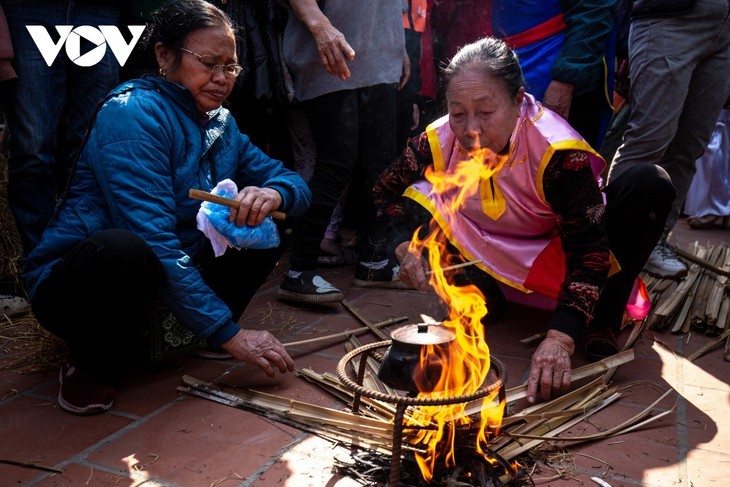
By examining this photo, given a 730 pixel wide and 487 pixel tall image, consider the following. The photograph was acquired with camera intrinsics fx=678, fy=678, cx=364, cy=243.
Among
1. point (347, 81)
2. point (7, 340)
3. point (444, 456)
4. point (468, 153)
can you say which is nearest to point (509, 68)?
point (468, 153)

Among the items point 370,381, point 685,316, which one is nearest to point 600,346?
point 685,316

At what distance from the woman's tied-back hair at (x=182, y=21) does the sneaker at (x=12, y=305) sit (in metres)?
1.75

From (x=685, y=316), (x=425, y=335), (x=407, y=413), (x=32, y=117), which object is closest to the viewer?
(x=425, y=335)

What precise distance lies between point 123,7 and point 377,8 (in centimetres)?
139

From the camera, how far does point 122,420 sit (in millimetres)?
2502

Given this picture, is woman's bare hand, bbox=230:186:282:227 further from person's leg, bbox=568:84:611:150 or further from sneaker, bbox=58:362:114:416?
person's leg, bbox=568:84:611:150

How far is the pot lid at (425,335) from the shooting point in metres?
2.09

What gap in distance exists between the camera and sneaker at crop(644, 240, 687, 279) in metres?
4.07

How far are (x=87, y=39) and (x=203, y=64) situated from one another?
113 centimetres

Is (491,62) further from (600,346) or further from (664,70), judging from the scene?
(664,70)

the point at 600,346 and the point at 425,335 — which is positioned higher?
the point at 425,335

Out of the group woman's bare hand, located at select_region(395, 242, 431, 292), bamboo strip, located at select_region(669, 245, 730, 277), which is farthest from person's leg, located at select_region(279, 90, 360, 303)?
bamboo strip, located at select_region(669, 245, 730, 277)

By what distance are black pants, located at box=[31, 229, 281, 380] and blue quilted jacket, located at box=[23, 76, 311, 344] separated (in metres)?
0.07

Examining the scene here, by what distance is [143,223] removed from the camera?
Result: 2.47 metres
